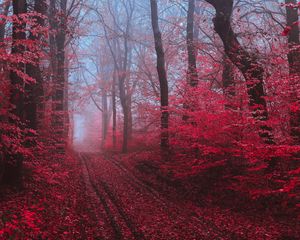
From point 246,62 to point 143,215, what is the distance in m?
6.42

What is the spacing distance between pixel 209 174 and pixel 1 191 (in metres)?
8.05

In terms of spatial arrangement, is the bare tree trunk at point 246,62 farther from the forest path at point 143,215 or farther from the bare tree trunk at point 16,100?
the bare tree trunk at point 16,100

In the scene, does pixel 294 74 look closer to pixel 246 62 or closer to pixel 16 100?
pixel 246 62

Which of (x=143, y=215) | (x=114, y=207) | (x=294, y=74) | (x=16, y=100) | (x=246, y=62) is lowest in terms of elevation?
(x=143, y=215)

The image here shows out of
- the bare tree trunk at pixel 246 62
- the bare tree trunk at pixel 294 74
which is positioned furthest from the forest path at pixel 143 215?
the bare tree trunk at pixel 294 74

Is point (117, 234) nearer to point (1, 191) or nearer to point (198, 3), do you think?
point (1, 191)

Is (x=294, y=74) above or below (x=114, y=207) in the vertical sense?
above

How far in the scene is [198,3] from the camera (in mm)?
23953

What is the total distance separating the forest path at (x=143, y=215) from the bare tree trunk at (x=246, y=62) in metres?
3.62

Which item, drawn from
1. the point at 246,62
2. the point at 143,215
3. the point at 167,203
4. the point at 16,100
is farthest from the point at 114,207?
the point at 246,62

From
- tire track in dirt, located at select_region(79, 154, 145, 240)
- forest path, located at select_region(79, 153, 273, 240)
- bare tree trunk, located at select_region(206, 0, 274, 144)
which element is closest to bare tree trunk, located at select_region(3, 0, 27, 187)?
forest path, located at select_region(79, 153, 273, 240)

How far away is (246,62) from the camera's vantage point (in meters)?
11.3

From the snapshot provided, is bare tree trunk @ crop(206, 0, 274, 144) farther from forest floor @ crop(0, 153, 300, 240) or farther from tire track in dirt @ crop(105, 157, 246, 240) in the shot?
tire track in dirt @ crop(105, 157, 246, 240)

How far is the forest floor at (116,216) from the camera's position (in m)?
8.23
